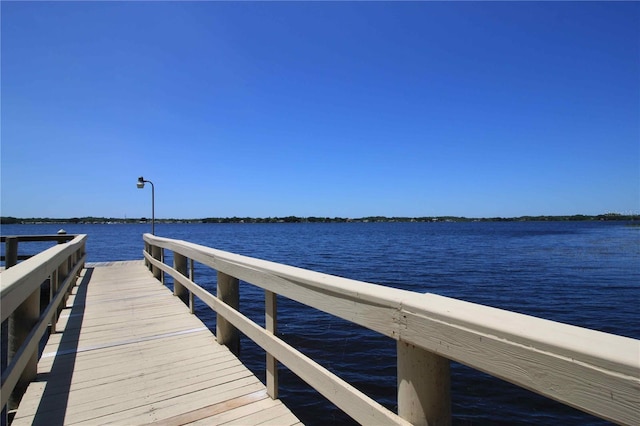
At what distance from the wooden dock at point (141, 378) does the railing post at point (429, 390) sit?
1455mm

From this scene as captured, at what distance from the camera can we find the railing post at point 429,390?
1.47 meters

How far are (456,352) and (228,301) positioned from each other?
3094mm

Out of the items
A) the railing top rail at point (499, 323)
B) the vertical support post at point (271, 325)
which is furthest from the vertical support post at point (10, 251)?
the railing top rail at point (499, 323)

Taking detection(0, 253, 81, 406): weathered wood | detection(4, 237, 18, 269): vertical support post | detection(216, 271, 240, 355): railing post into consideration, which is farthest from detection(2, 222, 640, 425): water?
detection(4, 237, 18, 269): vertical support post

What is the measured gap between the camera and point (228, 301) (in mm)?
3969

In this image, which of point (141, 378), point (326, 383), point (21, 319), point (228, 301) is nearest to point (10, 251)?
point (21, 319)

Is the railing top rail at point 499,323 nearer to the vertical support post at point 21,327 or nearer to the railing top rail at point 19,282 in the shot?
the railing top rail at point 19,282

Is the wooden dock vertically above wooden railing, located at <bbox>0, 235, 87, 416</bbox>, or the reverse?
wooden railing, located at <bbox>0, 235, 87, 416</bbox>

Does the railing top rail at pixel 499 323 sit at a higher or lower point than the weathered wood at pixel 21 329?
higher

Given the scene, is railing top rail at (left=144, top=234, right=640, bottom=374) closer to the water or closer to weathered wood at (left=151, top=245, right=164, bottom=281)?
the water

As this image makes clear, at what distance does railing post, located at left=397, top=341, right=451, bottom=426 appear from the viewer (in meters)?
1.47

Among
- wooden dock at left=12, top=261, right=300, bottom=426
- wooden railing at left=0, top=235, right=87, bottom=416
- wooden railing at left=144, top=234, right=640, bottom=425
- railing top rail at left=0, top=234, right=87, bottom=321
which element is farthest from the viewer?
wooden dock at left=12, top=261, right=300, bottom=426

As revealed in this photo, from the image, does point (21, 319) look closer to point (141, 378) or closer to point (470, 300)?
point (141, 378)

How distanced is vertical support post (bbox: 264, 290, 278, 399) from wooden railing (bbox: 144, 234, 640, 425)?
5.3 inches
